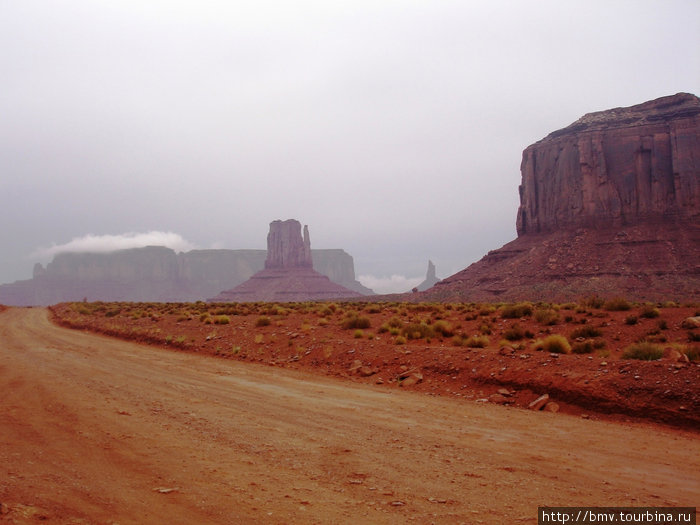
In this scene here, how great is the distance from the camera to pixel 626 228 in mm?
78688

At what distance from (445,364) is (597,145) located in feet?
289

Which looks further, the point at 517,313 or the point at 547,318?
the point at 517,313

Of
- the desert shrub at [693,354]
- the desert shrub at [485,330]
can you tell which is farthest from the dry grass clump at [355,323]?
the desert shrub at [693,354]

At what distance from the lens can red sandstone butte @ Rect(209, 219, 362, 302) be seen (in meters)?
150

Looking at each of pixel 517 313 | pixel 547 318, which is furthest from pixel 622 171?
pixel 547 318

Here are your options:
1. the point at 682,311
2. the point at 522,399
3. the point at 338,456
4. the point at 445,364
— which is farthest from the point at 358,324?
the point at 338,456

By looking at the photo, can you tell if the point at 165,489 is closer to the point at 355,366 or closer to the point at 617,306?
the point at 355,366

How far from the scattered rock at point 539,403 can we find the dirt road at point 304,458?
0.67m

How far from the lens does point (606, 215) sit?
82.4 m

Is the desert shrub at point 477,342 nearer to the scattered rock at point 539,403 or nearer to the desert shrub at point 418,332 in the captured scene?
the desert shrub at point 418,332

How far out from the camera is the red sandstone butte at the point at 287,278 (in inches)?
5895

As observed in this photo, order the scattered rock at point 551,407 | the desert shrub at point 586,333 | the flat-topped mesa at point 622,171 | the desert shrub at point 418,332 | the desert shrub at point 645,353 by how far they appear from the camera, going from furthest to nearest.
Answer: the flat-topped mesa at point 622,171 < the desert shrub at point 418,332 < the desert shrub at point 586,333 < the desert shrub at point 645,353 < the scattered rock at point 551,407

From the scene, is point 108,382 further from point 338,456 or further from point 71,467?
point 338,456

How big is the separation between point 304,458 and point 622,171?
94215mm
